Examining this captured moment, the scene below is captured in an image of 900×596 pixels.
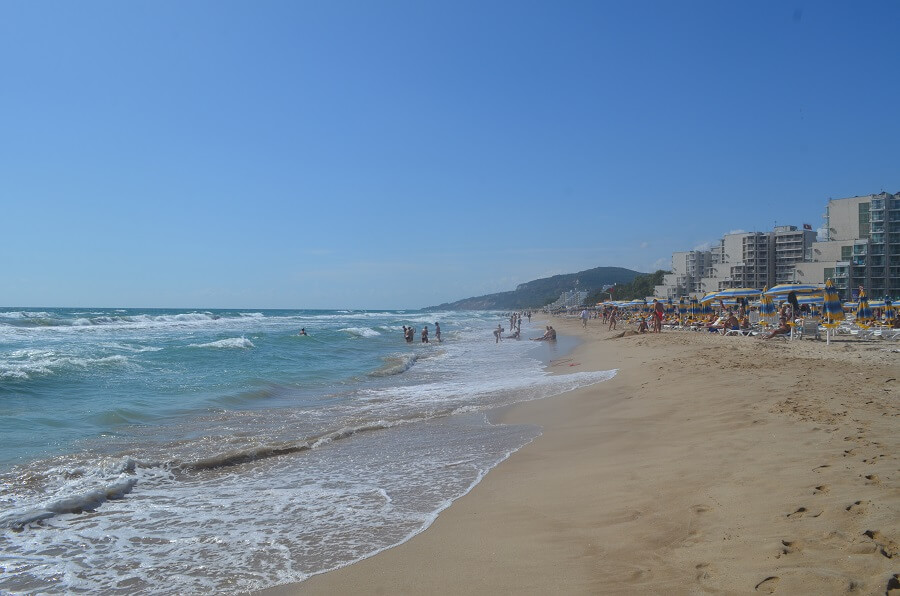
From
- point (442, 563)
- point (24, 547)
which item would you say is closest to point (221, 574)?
point (442, 563)

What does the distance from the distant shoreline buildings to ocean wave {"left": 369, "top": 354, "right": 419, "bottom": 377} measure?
167ft

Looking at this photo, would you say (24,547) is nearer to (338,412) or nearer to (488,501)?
(488,501)

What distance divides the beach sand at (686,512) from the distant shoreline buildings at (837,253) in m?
58.2

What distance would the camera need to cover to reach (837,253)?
71.6m

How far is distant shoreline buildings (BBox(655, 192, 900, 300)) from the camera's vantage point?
219ft

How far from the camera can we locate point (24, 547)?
4.24 metres

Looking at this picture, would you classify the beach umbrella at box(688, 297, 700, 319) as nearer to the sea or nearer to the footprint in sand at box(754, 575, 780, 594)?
the sea

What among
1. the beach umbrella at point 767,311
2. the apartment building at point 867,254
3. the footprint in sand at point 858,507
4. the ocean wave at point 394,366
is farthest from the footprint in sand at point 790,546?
the apartment building at point 867,254

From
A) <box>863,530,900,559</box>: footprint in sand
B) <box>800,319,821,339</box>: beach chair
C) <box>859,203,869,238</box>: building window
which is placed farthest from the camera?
<box>859,203,869,238</box>: building window

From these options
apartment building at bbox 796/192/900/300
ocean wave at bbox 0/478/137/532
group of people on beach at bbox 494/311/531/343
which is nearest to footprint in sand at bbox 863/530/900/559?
ocean wave at bbox 0/478/137/532

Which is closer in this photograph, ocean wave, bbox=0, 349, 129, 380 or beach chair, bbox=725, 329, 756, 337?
ocean wave, bbox=0, 349, 129, 380

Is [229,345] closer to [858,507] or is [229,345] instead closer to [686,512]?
[686,512]

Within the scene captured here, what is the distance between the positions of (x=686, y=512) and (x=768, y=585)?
119cm

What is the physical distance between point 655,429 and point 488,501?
2.85 metres
